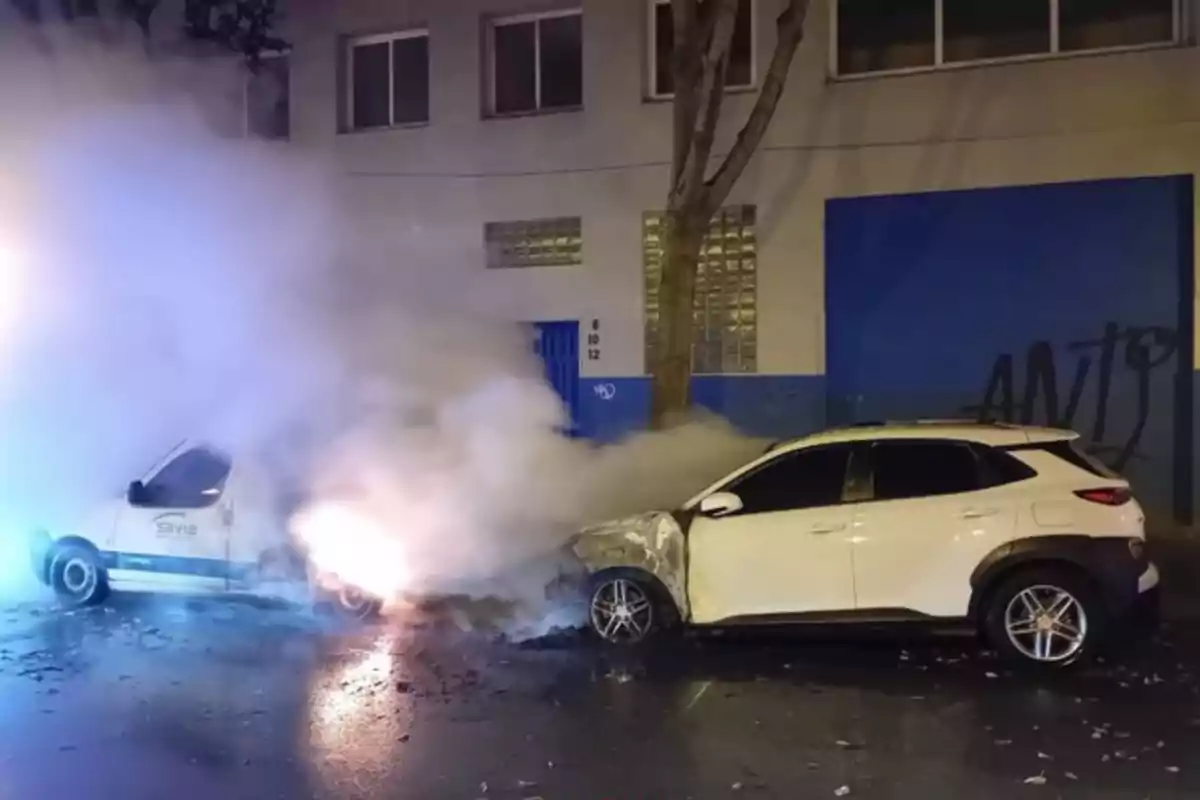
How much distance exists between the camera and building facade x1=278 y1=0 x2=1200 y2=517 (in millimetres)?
13117

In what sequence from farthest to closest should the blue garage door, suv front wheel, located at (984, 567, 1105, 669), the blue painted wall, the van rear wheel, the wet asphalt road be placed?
the blue painted wall, the blue garage door, the van rear wheel, suv front wheel, located at (984, 567, 1105, 669), the wet asphalt road

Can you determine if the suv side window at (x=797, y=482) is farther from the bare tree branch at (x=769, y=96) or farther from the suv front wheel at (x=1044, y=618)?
the bare tree branch at (x=769, y=96)

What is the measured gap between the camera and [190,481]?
33.1ft

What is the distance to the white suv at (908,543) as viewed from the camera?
304 inches

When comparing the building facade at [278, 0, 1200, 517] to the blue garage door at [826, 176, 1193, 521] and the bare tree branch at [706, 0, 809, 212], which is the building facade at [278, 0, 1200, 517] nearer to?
the blue garage door at [826, 176, 1193, 521]

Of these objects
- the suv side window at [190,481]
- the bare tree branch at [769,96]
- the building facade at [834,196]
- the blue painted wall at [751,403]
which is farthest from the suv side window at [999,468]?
the blue painted wall at [751,403]

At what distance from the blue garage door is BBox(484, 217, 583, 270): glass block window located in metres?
3.15

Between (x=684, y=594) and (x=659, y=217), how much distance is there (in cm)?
720

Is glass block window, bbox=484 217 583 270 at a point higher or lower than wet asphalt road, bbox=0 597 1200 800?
higher

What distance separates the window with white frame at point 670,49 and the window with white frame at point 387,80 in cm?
313

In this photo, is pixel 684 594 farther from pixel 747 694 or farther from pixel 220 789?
pixel 220 789

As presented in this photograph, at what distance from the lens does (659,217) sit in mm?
14812

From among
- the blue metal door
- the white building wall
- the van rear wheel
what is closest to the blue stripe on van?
the van rear wheel

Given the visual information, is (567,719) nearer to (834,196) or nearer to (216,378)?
(216,378)
